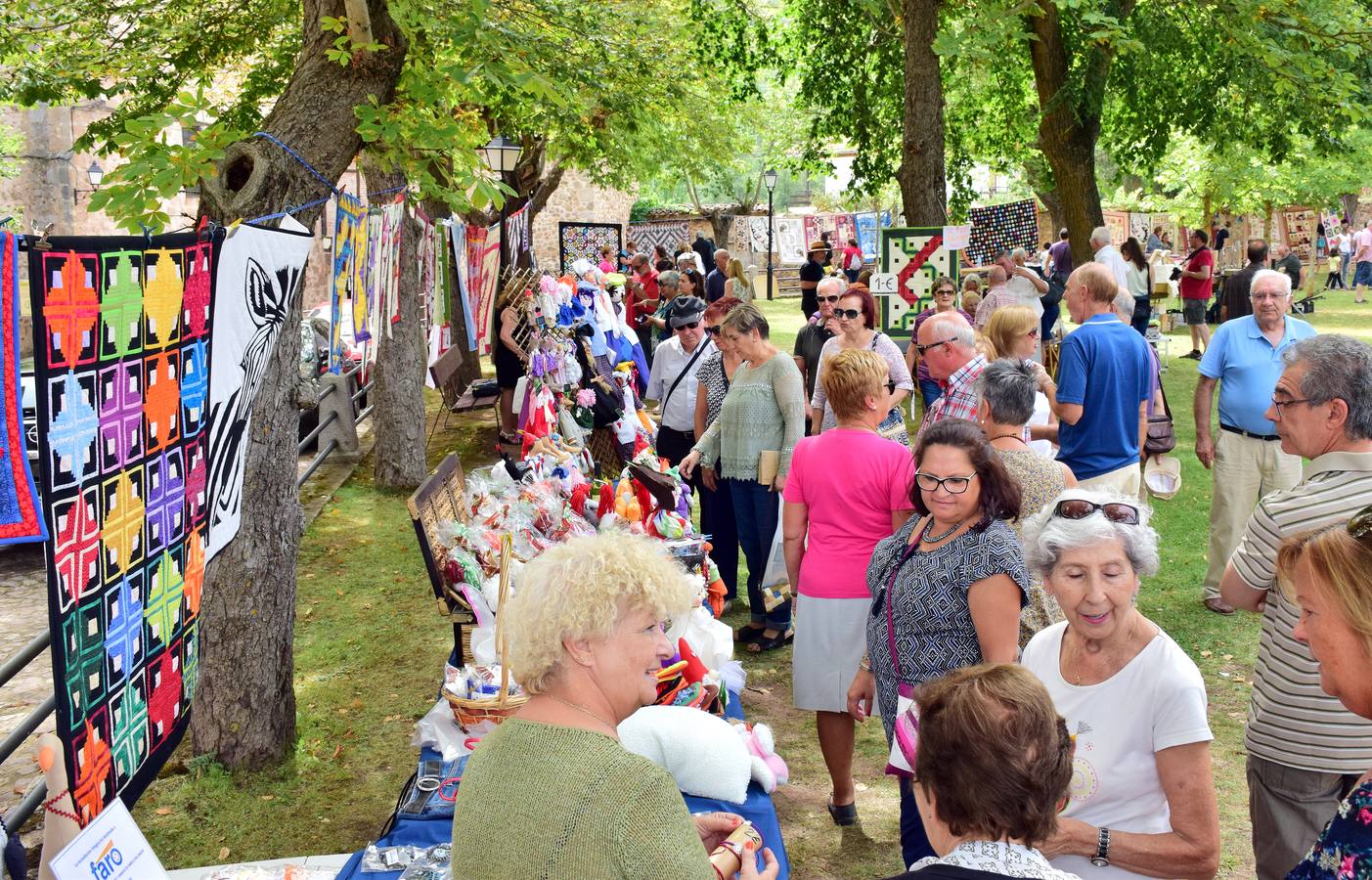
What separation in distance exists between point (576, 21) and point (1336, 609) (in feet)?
26.1

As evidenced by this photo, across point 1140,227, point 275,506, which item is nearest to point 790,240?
point 1140,227

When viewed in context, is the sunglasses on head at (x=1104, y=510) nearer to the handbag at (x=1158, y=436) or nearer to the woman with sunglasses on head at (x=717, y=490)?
the handbag at (x=1158, y=436)

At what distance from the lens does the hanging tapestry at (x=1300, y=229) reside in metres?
32.3

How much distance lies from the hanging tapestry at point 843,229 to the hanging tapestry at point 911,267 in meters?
25.5

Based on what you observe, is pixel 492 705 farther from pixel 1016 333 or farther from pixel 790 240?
pixel 790 240

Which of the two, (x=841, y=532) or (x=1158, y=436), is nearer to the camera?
(x=841, y=532)

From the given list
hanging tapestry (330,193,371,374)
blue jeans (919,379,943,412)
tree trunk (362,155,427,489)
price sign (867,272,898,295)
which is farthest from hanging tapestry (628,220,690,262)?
hanging tapestry (330,193,371,374)

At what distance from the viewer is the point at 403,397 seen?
999cm

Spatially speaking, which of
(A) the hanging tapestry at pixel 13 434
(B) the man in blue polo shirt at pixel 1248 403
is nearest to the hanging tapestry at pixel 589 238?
(B) the man in blue polo shirt at pixel 1248 403

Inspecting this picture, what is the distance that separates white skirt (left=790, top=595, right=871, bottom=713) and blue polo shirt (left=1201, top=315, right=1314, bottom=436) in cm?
301

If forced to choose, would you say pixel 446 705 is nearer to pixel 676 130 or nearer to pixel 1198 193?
pixel 676 130

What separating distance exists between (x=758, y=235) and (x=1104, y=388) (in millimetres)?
30876

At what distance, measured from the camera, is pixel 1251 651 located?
6168 mm

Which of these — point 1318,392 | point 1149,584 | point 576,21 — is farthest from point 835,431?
point 576,21
